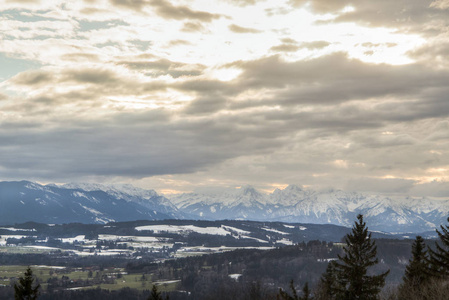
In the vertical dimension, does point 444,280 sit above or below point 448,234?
below

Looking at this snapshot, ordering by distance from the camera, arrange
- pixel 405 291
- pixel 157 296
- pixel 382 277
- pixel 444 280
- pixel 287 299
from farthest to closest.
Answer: pixel 157 296 → pixel 405 291 → pixel 444 280 → pixel 382 277 → pixel 287 299

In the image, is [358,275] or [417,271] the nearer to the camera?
[358,275]

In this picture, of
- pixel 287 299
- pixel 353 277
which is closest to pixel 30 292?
pixel 287 299

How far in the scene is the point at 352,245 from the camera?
198ft

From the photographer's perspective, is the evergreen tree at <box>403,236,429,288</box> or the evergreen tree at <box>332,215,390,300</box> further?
the evergreen tree at <box>403,236,429,288</box>

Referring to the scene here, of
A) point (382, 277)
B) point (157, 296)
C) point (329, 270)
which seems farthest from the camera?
point (329, 270)

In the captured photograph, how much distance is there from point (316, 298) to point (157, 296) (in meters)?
30.3

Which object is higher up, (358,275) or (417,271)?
(358,275)

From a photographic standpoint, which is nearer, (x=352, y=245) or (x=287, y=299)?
(x=287, y=299)

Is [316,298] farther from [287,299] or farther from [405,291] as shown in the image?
[287,299]

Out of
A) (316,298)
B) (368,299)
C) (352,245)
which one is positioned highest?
(352,245)

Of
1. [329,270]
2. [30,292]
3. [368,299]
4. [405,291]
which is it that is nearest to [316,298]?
[329,270]

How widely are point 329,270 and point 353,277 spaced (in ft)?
132

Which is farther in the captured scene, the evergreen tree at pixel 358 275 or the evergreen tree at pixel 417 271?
the evergreen tree at pixel 417 271
